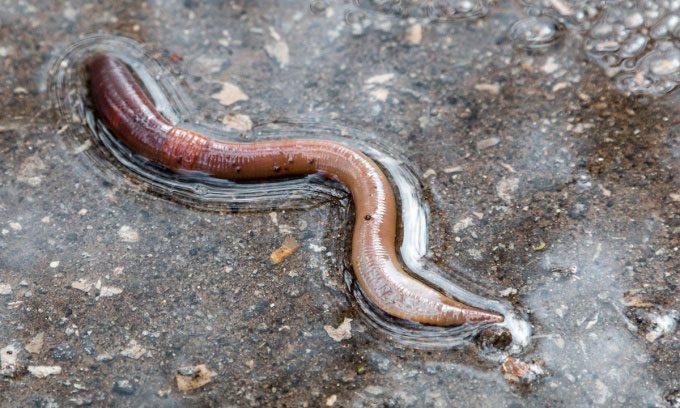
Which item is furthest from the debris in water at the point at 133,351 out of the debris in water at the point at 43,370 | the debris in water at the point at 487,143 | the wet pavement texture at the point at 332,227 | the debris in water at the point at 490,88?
the debris in water at the point at 490,88

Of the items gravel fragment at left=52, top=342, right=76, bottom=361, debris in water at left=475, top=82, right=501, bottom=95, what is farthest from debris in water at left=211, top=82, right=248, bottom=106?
gravel fragment at left=52, top=342, right=76, bottom=361

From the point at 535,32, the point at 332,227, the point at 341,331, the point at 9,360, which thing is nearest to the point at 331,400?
the point at 341,331

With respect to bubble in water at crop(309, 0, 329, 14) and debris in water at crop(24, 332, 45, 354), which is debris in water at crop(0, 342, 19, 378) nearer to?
debris in water at crop(24, 332, 45, 354)

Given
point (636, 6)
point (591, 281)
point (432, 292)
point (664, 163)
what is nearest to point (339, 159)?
point (432, 292)

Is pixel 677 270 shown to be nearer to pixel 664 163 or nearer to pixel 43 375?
pixel 664 163

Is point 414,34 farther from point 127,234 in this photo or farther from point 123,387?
point 123,387

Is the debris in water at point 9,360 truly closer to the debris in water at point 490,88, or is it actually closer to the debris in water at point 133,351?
the debris in water at point 133,351
